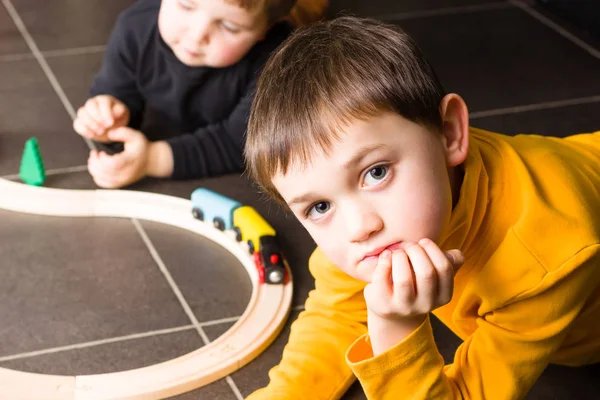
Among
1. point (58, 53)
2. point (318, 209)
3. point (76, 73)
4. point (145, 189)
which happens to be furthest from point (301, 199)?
point (58, 53)

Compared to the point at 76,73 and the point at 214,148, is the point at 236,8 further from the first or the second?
the point at 76,73

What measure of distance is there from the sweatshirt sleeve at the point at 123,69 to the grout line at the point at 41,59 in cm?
10

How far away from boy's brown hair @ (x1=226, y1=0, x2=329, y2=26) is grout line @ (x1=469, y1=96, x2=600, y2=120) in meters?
0.36

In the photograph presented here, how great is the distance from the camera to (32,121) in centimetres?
166

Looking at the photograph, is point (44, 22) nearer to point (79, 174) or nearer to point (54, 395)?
point (79, 174)

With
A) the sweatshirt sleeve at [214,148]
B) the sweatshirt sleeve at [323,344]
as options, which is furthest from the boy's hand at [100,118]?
the sweatshirt sleeve at [323,344]

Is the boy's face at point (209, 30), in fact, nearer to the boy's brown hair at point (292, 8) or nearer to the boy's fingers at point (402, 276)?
the boy's brown hair at point (292, 8)

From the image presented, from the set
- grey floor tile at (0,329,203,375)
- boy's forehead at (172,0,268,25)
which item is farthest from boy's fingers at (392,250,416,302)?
boy's forehead at (172,0,268,25)

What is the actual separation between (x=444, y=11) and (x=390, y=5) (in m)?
0.13

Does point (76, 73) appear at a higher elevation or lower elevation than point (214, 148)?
lower

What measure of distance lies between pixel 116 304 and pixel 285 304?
229 millimetres

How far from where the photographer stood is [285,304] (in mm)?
1181

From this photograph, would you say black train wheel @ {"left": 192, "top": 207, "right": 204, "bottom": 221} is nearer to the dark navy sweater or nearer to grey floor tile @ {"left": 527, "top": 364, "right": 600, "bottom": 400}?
the dark navy sweater

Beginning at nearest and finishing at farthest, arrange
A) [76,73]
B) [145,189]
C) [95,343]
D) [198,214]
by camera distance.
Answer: [95,343]
[198,214]
[145,189]
[76,73]
